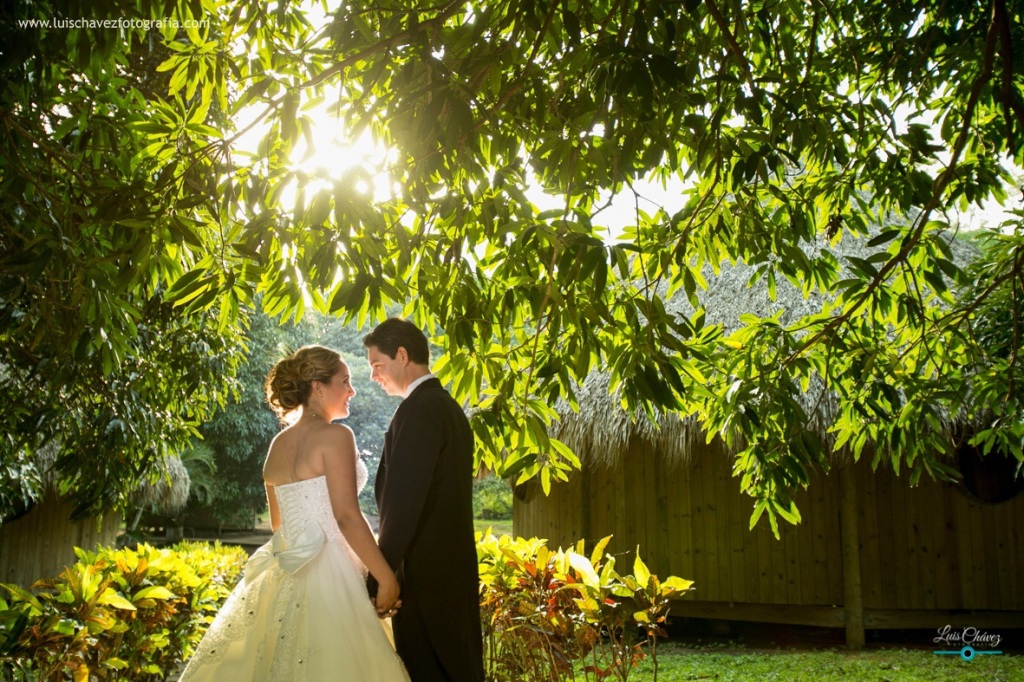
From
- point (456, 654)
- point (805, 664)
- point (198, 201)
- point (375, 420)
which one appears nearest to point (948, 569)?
point (805, 664)

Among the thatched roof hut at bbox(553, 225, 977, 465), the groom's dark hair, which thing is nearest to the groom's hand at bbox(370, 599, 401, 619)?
the groom's dark hair

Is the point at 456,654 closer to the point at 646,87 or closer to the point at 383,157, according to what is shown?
the point at 383,157

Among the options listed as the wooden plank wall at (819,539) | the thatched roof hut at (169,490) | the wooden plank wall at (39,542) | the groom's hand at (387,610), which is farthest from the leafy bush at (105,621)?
the thatched roof hut at (169,490)

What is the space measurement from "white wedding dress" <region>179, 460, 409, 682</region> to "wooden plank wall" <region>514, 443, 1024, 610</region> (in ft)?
19.0

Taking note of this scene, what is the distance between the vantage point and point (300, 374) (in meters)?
3.25

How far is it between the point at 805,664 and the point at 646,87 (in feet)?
21.6

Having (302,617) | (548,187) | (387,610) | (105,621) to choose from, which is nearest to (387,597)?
(387,610)

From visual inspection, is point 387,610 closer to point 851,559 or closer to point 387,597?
point 387,597

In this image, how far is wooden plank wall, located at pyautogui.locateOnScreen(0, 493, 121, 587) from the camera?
39.3 feet

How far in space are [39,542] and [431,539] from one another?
11.8 meters

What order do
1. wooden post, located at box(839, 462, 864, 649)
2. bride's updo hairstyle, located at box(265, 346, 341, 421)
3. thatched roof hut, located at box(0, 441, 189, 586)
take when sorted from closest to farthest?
bride's updo hairstyle, located at box(265, 346, 341, 421), wooden post, located at box(839, 462, 864, 649), thatched roof hut, located at box(0, 441, 189, 586)

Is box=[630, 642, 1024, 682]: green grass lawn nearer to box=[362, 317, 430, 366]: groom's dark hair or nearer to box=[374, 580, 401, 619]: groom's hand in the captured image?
box=[374, 580, 401, 619]: groom's hand

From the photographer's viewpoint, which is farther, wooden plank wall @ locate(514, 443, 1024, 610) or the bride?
wooden plank wall @ locate(514, 443, 1024, 610)

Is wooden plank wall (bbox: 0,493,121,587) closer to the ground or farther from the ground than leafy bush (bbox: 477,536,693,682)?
closer to the ground
